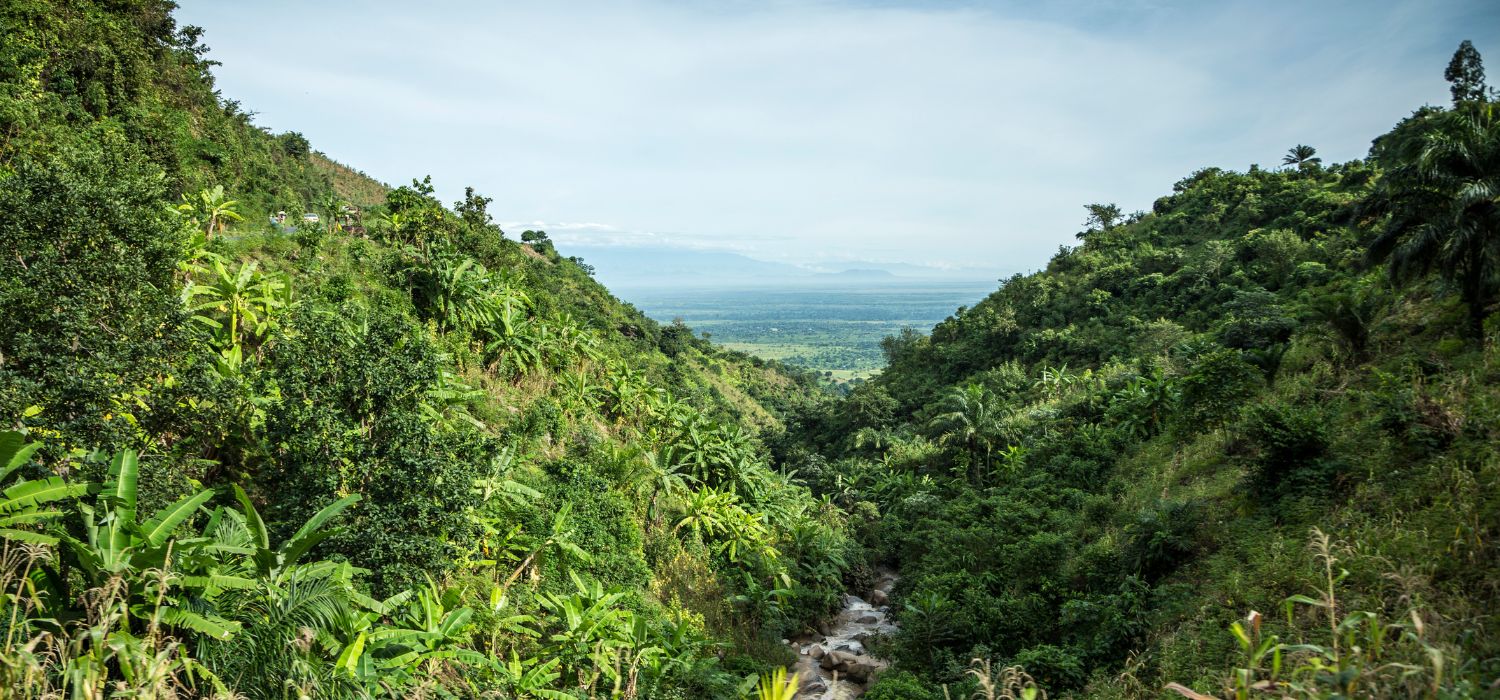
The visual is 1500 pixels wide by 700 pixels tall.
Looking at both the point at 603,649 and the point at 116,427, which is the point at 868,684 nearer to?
the point at 603,649

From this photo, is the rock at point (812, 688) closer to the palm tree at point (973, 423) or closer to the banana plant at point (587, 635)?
the banana plant at point (587, 635)

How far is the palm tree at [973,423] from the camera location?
24578 millimetres

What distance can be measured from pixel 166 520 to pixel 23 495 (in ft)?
2.64

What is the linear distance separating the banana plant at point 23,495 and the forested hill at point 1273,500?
648 cm

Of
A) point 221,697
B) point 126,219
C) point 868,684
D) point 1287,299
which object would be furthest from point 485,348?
point 1287,299

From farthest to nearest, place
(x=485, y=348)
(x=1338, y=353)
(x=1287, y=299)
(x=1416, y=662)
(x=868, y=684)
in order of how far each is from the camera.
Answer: (x=1287, y=299), (x=485, y=348), (x=1338, y=353), (x=868, y=684), (x=1416, y=662)

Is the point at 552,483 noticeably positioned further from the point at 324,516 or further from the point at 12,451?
the point at 12,451

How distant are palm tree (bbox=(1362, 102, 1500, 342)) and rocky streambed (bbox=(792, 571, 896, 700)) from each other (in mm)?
11663

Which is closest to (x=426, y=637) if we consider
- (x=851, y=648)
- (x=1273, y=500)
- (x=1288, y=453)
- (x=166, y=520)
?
(x=166, y=520)

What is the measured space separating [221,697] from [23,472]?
3317mm

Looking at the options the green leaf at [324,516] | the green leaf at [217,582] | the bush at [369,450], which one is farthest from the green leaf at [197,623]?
the bush at [369,450]

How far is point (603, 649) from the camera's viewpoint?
7.65 metres

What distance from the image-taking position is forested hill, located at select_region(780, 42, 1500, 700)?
5438mm

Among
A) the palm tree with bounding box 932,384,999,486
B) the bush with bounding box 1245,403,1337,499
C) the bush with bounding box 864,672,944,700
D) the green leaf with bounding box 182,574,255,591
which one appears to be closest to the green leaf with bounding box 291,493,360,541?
the green leaf with bounding box 182,574,255,591
